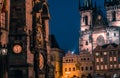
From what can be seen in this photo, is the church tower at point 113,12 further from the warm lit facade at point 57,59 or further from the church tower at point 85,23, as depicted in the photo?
the warm lit facade at point 57,59

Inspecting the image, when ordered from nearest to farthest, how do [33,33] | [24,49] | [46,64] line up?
[24,49] < [33,33] < [46,64]

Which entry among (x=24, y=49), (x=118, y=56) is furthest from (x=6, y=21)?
(x=118, y=56)

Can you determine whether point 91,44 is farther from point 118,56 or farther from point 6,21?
point 6,21

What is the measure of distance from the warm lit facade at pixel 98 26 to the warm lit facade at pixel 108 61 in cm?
1232

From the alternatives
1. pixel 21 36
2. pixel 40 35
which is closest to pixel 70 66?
pixel 40 35

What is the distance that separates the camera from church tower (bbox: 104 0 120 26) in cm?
10957

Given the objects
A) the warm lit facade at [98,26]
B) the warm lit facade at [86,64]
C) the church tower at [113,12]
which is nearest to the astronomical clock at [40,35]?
the warm lit facade at [86,64]

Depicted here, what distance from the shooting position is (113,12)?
111562mm

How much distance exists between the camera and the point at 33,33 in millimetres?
36719

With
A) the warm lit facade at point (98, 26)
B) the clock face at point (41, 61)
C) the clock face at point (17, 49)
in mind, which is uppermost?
the warm lit facade at point (98, 26)

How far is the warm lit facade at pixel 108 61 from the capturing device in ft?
298

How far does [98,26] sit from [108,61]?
80.9ft

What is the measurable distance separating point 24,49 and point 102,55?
60679 mm

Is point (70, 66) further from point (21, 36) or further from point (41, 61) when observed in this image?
point (21, 36)
